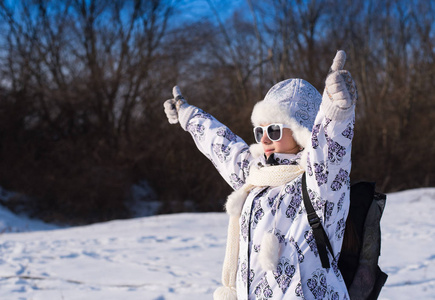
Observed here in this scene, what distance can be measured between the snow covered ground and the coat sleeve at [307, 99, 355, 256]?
2.25 metres

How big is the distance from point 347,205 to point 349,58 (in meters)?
19.5

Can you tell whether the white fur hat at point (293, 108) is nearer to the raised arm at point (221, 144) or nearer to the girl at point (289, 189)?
the girl at point (289, 189)

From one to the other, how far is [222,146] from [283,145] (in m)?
0.35

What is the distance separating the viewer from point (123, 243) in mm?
6223

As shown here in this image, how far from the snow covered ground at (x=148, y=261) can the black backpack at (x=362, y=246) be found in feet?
6.85

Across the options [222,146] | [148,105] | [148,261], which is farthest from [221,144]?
[148,105]

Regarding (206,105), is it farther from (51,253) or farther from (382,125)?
(51,253)

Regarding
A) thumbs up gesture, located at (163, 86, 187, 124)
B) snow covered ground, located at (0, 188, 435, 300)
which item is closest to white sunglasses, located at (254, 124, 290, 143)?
thumbs up gesture, located at (163, 86, 187, 124)

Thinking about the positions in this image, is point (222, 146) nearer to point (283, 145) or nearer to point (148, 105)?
point (283, 145)

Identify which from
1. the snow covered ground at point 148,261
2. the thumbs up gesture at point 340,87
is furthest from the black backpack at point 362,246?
the snow covered ground at point 148,261

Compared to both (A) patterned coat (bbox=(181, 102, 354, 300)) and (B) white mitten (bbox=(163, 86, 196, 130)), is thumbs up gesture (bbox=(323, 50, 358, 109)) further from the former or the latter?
(B) white mitten (bbox=(163, 86, 196, 130))

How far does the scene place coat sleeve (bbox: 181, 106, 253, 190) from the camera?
2.19 meters

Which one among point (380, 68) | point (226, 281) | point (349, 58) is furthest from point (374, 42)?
point (226, 281)

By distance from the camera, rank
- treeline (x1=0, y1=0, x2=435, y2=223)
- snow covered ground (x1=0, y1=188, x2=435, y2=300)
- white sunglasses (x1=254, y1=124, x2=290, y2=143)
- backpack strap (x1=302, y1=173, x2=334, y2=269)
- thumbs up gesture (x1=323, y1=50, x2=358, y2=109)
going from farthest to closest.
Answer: treeline (x1=0, y1=0, x2=435, y2=223)
snow covered ground (x1=0, y1=188, x2=435, y2=300)
white sunglasses (x1=254, y1=124, x2=290, y2=143)
backpack strap (x1=302, y1=173, x2=334, y2=269)
thumbs up gesture (x1=323, y1=50, x2=358, y2=109)
